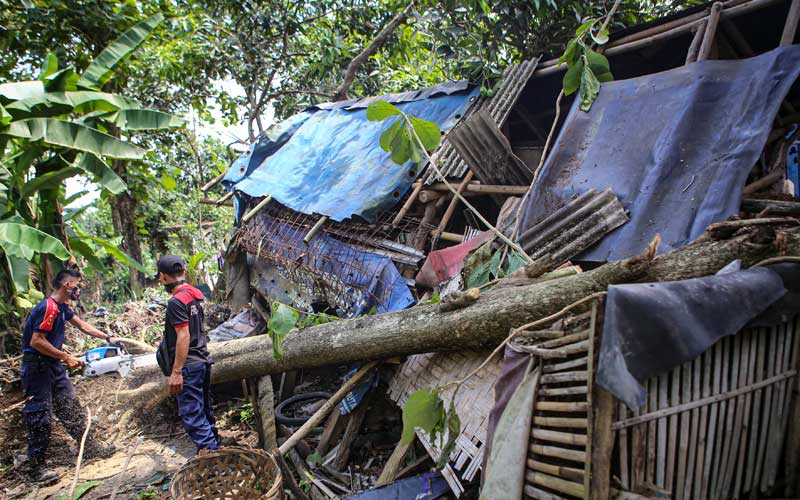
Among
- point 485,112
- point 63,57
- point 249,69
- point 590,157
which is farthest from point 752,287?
point 63,57

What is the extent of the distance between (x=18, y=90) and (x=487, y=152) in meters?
5.76

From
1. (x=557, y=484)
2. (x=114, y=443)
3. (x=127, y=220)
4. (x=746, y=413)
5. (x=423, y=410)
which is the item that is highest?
(x=127, y=220)

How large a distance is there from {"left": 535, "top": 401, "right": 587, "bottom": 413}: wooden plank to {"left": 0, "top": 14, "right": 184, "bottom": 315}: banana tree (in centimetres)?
557

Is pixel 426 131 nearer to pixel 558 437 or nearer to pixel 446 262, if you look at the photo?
pixel 446 262

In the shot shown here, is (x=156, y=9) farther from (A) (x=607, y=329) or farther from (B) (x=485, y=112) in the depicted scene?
(A) (x=607, y=329)

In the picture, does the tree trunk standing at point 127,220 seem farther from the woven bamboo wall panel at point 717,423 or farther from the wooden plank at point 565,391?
the woven bamboo wall panel at point 717,423

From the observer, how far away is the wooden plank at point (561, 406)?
2.01 meters

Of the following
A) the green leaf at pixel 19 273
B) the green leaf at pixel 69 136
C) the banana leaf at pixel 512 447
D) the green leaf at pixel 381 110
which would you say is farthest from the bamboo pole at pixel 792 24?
the green leaf at pixel 19 273

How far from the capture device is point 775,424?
238 centimetres

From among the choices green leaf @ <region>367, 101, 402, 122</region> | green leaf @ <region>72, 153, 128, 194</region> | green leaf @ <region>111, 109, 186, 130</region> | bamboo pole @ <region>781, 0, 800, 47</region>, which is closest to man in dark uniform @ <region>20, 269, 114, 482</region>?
green leaf @ <region>72, 153, 128, 194</region>

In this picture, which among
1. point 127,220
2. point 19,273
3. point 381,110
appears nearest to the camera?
point 381,110

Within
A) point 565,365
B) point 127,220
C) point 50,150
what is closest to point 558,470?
point 565,365

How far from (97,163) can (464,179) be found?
5.00 metres

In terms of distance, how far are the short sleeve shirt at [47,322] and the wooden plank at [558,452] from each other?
439cm
